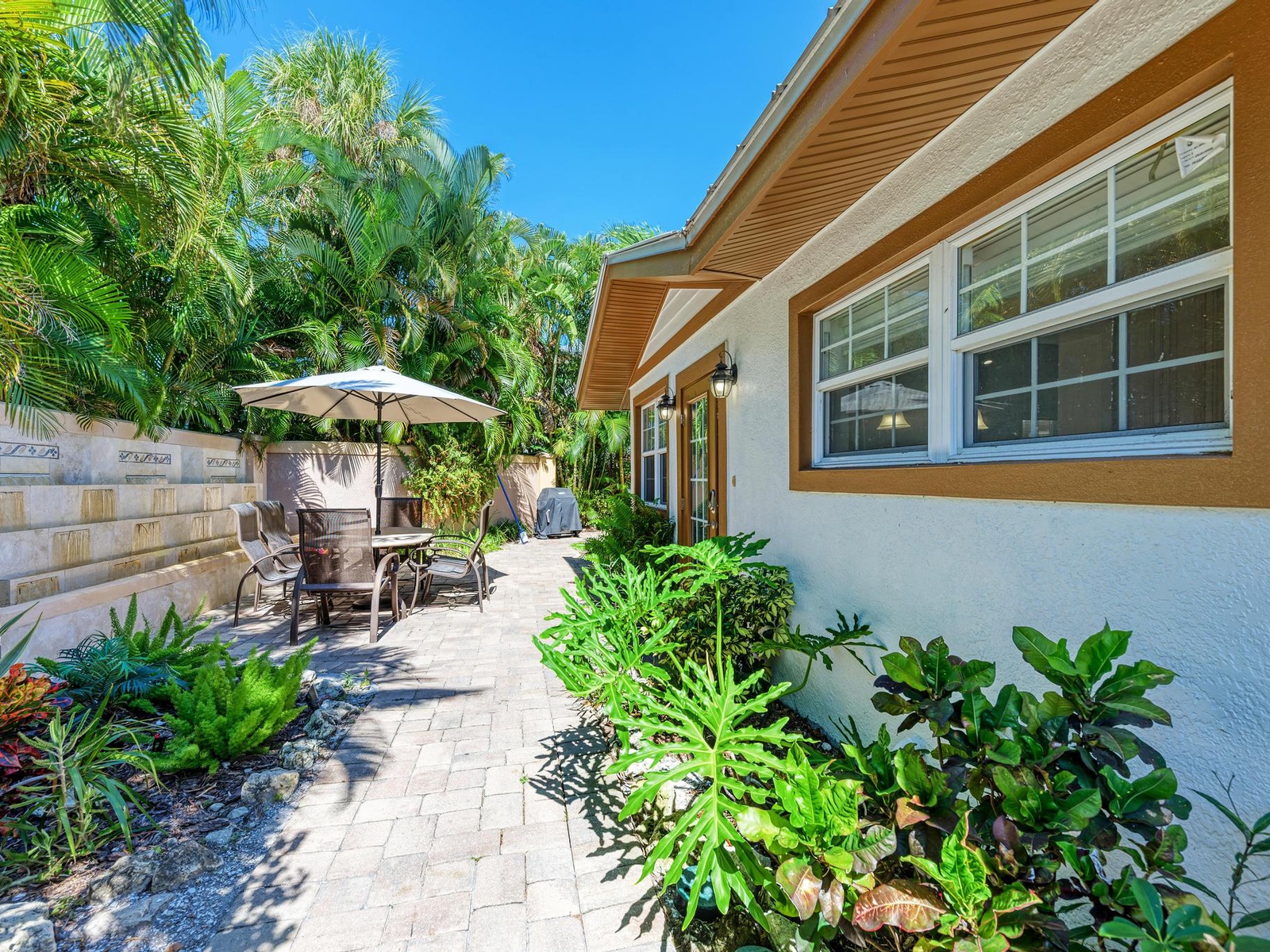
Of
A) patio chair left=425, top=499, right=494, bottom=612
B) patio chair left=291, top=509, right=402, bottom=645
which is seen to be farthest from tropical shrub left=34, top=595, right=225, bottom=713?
patio chair left=425, top=499, right=494, bottom=612

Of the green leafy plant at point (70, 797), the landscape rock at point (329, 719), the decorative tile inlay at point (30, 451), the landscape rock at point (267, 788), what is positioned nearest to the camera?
the green leafy plant at point (70, 797)

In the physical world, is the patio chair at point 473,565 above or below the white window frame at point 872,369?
below

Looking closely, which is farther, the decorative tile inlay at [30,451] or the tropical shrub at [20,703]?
the decorative tile inlay at [30,451]

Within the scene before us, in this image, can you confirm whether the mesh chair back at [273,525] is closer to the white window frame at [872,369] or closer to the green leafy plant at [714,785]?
the green leafy plant at [714,785]

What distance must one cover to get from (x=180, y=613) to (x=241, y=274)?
412 cm

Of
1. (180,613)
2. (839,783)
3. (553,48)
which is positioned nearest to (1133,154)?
(839,783)

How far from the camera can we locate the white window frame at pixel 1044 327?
1500 millimetres

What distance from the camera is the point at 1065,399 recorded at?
197 centimetres

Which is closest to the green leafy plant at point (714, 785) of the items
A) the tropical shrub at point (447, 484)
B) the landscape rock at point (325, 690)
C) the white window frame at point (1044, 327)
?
the white window frame at point (1044, 327)

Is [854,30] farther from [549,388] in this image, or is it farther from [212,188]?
[549,388]

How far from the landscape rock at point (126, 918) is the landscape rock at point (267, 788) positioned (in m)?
0.55

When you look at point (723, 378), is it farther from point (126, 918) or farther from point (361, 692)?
point (126, 918)

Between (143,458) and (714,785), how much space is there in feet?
21.5

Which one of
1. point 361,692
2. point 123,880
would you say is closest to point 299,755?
point 123,880
